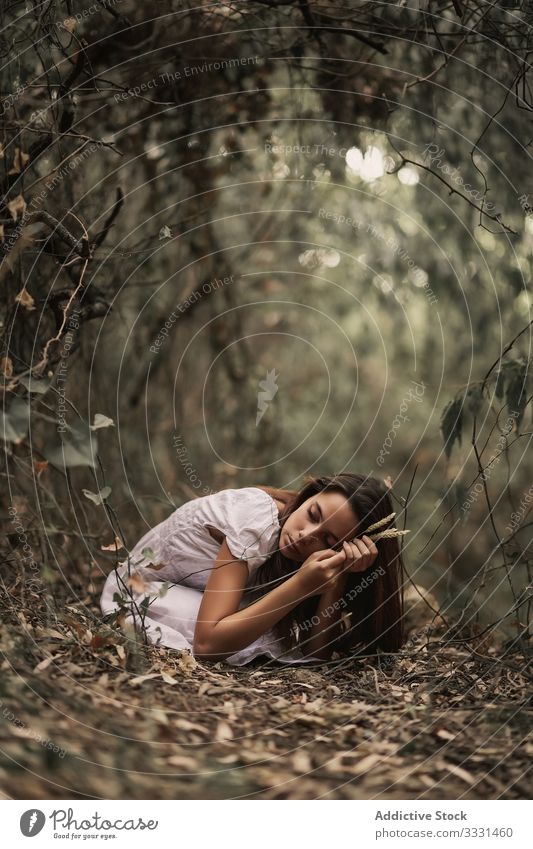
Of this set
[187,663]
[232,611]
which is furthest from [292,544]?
[187,663]

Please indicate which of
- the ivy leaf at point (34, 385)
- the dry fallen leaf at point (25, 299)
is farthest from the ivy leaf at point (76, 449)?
the dry fallen leaf at point (25, 299)

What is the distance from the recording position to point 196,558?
8.30 ft

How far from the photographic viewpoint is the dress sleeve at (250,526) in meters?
2.39

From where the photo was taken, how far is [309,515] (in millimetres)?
2371

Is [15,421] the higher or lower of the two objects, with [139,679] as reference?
higher

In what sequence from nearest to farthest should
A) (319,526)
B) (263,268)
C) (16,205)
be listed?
1. (16,205)
2. (319,526)
3. (263,268)

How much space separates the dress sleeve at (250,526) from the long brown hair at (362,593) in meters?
0.05

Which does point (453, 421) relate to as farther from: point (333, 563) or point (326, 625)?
point (326, 625)

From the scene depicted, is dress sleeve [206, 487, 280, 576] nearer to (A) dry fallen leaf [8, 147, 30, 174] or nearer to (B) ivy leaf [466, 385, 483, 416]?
(B) ivy leaf [466, 385, 483, 416]

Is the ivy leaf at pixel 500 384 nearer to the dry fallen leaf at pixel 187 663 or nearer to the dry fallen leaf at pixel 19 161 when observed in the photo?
the dry fallen leaf at pixel 187 663

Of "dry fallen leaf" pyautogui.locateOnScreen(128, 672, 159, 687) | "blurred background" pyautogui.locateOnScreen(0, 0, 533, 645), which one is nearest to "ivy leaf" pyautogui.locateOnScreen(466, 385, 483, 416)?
"blurred background" pyautogui.locateOnScreen(0, 0, 533, 645)

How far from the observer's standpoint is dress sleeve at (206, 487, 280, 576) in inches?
94.0

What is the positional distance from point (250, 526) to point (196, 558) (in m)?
0.23

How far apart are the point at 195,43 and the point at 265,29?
0.25m
